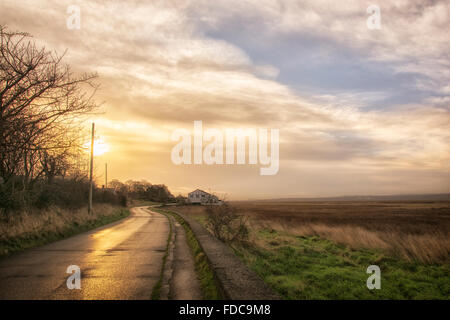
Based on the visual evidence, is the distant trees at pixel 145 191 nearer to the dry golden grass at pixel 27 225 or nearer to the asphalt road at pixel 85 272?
→ the dry golden grass at pixel 27 225

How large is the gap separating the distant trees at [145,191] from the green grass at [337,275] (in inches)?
4029

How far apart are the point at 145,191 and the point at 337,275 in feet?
412

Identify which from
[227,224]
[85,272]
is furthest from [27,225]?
A: [227,224]

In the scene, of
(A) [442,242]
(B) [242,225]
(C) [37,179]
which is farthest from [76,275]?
(A) [442,242]

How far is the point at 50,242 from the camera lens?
38.8 ft

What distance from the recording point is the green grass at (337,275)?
674cm

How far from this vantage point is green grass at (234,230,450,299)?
6.74 metres

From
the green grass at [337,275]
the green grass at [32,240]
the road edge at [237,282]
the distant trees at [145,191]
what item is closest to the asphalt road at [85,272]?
the green grass at [32,240]

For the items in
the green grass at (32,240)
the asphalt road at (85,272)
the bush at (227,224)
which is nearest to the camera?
the asphalt road at (85,272)

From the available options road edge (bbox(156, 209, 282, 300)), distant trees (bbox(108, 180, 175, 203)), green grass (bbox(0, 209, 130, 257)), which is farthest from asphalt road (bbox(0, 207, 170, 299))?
distant trees (bbox(108, 180, 175, 203))

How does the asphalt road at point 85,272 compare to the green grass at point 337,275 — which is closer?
the asphalt road at point 85,272

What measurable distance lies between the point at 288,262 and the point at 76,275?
6.25 metres

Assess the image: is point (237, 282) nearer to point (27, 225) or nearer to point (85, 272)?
point (85, 272)
